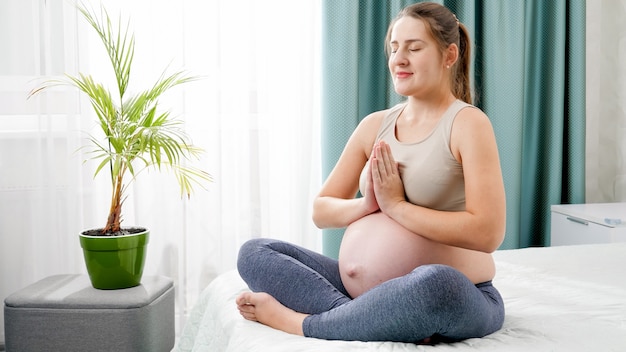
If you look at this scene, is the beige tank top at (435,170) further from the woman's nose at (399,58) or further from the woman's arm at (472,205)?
the woman's nose at (399,58)

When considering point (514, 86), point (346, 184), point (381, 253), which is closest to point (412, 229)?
point (381, 253)

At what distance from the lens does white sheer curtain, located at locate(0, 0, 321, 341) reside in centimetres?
283

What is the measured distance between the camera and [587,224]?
287 cm

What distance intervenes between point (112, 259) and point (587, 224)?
1866 millimetres

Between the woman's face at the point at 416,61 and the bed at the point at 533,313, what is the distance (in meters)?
0.58

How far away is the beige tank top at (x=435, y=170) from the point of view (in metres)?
1.57

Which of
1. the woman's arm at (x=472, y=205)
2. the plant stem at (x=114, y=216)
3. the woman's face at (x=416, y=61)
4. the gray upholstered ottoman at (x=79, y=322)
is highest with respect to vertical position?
the woman's face at (x=416, y=61)

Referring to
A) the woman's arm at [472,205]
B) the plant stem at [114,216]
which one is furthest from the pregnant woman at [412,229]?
the plant stem at [114,216]

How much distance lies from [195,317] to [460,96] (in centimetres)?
92

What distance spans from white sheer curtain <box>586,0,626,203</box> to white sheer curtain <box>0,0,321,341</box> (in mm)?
1364

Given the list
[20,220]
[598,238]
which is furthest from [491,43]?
[20,220]

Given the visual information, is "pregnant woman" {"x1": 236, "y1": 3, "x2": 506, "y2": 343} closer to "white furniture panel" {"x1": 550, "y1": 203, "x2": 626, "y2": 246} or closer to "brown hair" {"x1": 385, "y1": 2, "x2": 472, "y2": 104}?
"brown hair" {"x1": 385, "y1": 2, "x2": 472, "y2": 104}

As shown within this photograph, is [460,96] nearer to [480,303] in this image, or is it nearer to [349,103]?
[480,303]

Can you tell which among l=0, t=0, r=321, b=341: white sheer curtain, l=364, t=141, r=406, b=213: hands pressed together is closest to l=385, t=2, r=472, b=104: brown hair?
l=364, t=141, r=406, b=213: hands pressed together
